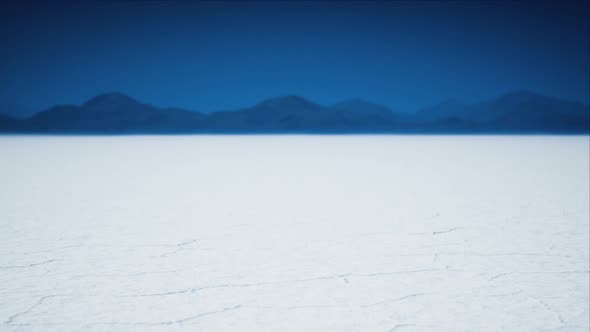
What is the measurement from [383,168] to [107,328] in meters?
6.12

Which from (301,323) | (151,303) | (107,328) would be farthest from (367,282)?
(107,328)

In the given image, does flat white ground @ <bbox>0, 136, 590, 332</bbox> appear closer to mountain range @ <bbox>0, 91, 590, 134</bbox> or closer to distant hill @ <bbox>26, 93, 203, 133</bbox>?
mountain range @ <bbox>0, 91, 590, 134</bbox>

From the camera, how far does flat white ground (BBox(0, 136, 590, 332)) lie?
1.76 metres

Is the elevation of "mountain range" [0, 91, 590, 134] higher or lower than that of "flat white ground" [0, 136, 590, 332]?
higher

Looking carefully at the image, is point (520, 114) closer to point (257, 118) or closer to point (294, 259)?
point (257, 118)

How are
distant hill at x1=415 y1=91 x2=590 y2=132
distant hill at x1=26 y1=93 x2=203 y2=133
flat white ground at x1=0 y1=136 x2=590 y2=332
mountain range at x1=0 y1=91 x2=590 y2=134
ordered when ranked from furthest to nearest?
distant hill at x1=26 y1=93 x2=203 y2=133 → mountain range at x1=0 y1=91 x2=590 y2=134 → distant hill at x1=415 y1=91 x2=590 y2=132 → flat white ground at x1=0 y1=136 x2=590 y2=332

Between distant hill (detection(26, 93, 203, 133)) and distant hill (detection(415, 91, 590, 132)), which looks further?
distant hill (detection(26, 93, 203, 133))

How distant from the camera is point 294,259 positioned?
8.02 feet

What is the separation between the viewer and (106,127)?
78.5m

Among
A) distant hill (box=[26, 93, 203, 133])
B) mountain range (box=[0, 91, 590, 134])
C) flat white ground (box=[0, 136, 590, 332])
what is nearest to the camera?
flat white ground (box=[0, 136, 590, 332])

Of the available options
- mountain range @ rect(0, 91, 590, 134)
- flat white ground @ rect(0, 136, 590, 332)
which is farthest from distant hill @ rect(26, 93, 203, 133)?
flat white ground @ rect(0, 136, 590, 332)

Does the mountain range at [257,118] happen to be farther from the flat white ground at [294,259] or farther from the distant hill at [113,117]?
the flat white ground at [294,259]

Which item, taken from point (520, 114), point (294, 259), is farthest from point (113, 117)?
point (294, 259)

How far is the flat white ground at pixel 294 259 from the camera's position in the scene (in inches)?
69.4
